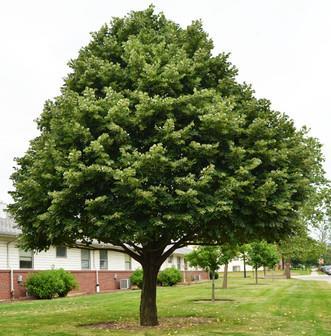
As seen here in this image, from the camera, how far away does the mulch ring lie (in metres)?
15.2

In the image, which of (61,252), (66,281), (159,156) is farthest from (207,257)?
(159,156)

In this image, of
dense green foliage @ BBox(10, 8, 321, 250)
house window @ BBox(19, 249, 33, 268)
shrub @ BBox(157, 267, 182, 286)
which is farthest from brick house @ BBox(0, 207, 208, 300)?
dense green foliage @ BBox(10, 8, 321, 250)

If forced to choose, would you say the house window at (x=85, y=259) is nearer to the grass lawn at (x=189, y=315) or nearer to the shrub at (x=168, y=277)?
the shrub at (x=168, y=277)

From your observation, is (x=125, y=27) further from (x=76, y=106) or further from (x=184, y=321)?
(x=184, y=321)

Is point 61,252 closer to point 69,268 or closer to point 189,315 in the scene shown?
point 69,268

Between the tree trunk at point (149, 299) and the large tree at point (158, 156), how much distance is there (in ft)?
0.12

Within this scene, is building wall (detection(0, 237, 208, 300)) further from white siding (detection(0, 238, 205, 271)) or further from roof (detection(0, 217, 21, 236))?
roof (detection(0, 217, 21, 236))

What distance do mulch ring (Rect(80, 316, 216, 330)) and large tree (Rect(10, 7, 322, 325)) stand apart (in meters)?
0.48

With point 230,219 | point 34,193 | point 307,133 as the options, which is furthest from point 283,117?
point 307,133

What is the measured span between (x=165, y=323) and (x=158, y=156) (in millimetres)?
5827

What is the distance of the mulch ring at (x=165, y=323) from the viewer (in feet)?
50.0

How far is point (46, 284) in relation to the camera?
2856cm

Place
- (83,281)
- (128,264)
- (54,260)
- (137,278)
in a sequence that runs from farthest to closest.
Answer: (128,264)
(137,278)
(83,281)
(54,260)

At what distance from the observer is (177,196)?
509 inches
